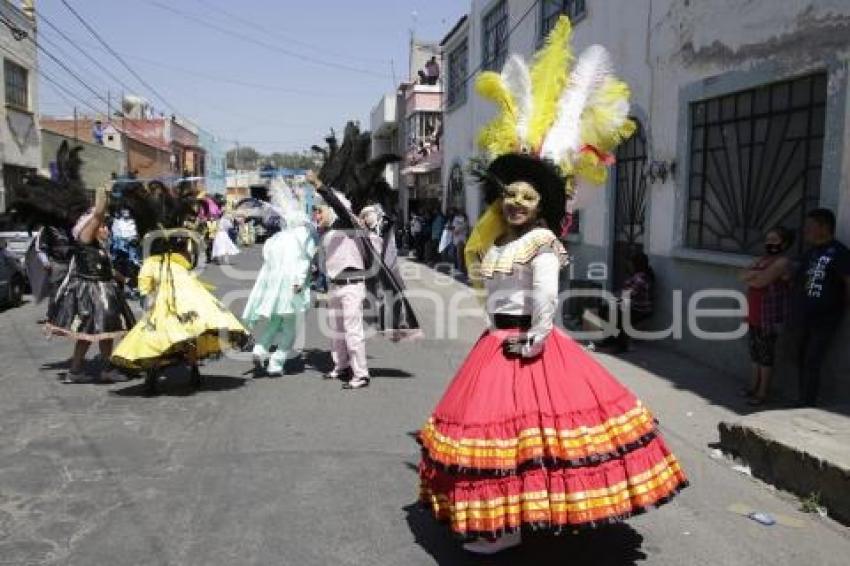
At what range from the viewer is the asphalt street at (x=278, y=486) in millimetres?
3822

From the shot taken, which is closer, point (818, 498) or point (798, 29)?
point (818, 498)

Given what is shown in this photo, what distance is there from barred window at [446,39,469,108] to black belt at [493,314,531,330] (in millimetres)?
17756

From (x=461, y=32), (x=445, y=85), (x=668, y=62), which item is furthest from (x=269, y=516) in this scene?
(x=445, y=85)

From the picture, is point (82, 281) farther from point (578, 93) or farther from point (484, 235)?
point (578, 93)

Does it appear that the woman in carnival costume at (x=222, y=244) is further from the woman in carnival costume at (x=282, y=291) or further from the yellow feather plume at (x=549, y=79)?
the yellow feather plume at (x=549, y=79)

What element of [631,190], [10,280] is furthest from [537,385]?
[10,280]

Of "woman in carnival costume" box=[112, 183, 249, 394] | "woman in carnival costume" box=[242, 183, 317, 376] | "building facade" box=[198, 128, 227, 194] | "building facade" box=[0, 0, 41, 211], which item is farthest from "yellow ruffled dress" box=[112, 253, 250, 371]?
"building facade" box=[198, 128, 227, 194]

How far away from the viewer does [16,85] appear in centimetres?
2233

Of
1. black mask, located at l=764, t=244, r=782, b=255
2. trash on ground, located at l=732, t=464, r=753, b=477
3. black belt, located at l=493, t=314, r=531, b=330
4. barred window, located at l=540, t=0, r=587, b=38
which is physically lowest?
trash on ground, located at l=732, t=464, r=753, b=477

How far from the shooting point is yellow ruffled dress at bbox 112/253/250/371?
21.8 ft

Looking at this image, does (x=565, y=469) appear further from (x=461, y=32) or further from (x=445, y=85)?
(x=445, y=85)

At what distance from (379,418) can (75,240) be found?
11.4ft

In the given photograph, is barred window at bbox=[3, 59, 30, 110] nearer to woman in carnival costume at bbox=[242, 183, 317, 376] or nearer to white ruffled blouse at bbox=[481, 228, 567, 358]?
woman in carnival costume at bbox=[242, 183, 317, 376]

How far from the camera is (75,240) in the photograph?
7.29 meters
